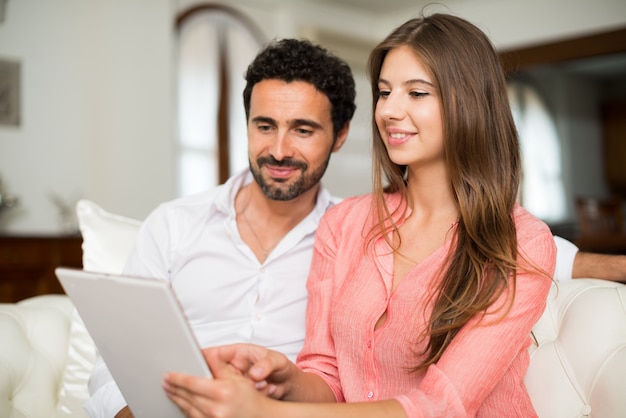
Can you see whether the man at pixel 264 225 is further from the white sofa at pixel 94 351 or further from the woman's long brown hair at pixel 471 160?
the woman's long brown hair at pixel 471 160

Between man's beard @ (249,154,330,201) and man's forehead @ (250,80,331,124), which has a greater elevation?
man's forehead @ (250,80,331,124)

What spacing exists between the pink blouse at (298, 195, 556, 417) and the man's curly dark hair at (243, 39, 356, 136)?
46 cm

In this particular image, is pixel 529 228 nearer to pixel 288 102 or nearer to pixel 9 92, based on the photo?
pixel 288 102

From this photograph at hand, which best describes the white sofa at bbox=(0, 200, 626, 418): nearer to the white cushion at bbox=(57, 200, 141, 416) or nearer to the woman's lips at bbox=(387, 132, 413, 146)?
the white cushion at bbox=(57, 200, 141, 416)

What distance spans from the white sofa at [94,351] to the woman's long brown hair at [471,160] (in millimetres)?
332

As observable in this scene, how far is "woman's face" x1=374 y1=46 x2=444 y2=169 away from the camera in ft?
4.78

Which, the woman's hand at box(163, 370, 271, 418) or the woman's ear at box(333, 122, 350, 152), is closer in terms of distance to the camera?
the woman's hand at box(163, 370, 271, 418)

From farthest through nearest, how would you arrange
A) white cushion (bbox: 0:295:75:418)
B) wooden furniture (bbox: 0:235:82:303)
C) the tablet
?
wooden furniture (bbox: 0:235:82:303)
white cushion (bbox: 0:295:75:418)
the tablet

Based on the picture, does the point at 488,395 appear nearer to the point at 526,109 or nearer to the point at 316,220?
the point at 316,220

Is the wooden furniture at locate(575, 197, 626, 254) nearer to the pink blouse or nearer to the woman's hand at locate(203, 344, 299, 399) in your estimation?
the pink blouse

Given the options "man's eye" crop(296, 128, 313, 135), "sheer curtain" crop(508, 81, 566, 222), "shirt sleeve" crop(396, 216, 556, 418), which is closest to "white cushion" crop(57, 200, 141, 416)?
"man's eye" crop(296, 128, 313, 135)

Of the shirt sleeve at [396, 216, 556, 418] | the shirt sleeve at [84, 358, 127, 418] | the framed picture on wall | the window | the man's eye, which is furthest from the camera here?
the window

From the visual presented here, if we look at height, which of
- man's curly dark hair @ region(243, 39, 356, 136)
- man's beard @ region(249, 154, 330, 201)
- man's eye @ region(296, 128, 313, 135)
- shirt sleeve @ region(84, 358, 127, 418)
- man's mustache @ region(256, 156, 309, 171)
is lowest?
shirt sleeve @ region(84, 358, 127, 418)

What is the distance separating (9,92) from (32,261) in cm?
120
